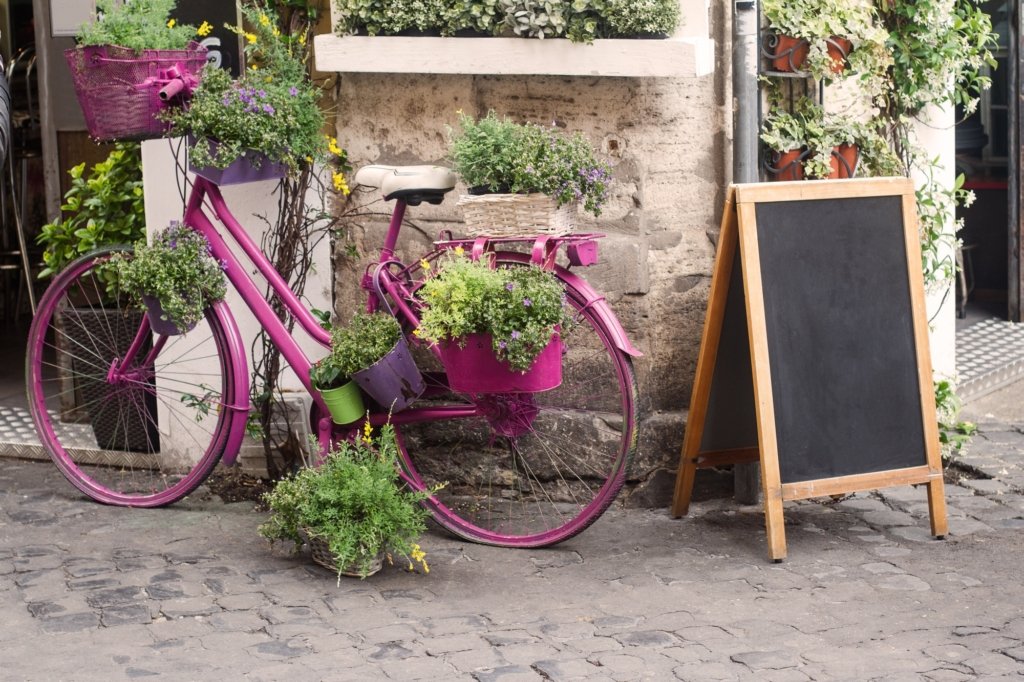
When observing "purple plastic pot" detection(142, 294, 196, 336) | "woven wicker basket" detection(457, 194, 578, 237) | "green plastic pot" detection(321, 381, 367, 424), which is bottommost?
"green plastic pot" detection(321, 381, 367, 424)

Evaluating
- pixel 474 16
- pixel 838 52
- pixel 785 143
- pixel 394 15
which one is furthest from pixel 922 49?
pixel 394 15

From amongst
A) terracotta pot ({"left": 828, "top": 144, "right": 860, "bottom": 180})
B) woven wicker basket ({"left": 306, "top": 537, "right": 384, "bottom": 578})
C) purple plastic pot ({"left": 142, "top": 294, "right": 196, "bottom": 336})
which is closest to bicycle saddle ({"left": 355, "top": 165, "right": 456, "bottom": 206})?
purple plastic pot ({"left": 142, "top": 294, "right": 196, "bottom": 336})

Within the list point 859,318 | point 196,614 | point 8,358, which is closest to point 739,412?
point 859,318

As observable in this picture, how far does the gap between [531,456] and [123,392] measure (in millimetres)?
1647

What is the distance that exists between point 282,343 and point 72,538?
3.32ft

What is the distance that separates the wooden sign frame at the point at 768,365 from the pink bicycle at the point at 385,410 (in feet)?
1.13

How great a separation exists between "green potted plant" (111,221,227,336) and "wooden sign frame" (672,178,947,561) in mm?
1736

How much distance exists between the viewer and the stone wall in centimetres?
505

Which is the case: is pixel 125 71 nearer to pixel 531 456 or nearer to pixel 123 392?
pixel 123 392

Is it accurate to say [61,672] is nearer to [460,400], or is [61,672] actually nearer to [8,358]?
[460,400]

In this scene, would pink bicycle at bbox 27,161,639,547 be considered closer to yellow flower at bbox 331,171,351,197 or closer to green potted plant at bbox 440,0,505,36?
yellow flower at bbox 331,171,351,197

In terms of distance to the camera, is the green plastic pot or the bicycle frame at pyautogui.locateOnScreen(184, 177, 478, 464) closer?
the green plastic pot

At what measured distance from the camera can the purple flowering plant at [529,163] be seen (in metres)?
4.50

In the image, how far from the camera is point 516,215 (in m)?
4.57
